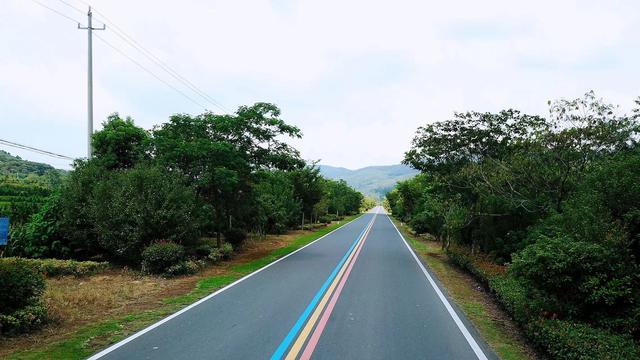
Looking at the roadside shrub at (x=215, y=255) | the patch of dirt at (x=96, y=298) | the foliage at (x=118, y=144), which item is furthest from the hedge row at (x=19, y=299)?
the foliage at (x=118, y=144)

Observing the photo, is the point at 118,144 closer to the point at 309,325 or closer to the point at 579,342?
the point at 309,325

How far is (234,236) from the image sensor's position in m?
23.3

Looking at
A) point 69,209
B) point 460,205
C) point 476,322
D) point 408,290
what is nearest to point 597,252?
point 476,322

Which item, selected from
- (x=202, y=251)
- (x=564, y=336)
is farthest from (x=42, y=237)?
(x=564, y=336)

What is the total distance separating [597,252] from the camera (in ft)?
22.5

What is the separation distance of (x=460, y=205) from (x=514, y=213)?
4456 millimetres

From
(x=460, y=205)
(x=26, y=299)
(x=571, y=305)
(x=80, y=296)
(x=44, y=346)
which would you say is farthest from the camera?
(x=460, y=205)

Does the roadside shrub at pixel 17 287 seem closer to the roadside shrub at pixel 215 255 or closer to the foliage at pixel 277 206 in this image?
the roadside shrub at pixel 215 255

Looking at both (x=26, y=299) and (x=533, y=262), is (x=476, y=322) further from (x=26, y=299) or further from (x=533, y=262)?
(x=26, y=299)

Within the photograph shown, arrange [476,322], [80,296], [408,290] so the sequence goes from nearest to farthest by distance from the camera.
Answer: [476,322]
[80,296]
[408,290]

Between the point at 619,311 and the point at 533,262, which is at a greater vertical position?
the point at 533,262

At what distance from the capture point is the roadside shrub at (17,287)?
736 centimetres

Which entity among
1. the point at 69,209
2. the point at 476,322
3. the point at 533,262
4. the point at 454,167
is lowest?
the point at 476,322

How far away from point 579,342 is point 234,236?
1966cm
